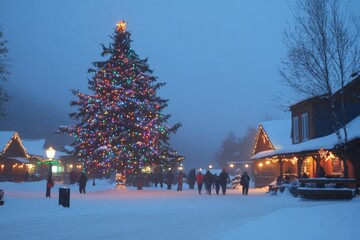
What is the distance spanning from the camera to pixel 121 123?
3250cm

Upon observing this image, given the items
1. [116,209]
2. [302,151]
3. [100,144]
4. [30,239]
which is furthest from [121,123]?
[30,239]

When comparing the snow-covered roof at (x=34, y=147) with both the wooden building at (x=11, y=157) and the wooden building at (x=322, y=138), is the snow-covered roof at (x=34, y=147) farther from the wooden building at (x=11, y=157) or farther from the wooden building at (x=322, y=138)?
the wooden building at (x=322, y=138)

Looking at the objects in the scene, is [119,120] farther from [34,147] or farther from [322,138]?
[34,147]

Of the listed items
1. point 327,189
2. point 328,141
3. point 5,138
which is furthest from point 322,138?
point 5,138

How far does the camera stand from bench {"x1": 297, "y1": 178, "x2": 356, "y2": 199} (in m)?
20.4

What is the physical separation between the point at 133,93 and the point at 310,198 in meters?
16.2

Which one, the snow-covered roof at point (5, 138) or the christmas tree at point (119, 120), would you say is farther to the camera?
the snow-covered roof at point (5, 138)

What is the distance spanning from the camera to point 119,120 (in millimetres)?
32250

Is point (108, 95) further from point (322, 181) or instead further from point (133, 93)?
point (322, 181)

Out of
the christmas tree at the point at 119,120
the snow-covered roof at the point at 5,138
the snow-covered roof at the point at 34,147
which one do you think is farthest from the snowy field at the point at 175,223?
the snow-covered roof at the point at 34,147

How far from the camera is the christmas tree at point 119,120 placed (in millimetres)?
31562

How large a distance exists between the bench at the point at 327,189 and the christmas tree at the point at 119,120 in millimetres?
13801

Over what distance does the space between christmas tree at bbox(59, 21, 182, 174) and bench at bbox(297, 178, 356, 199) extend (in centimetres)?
1380

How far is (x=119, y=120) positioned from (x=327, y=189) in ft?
54.7
